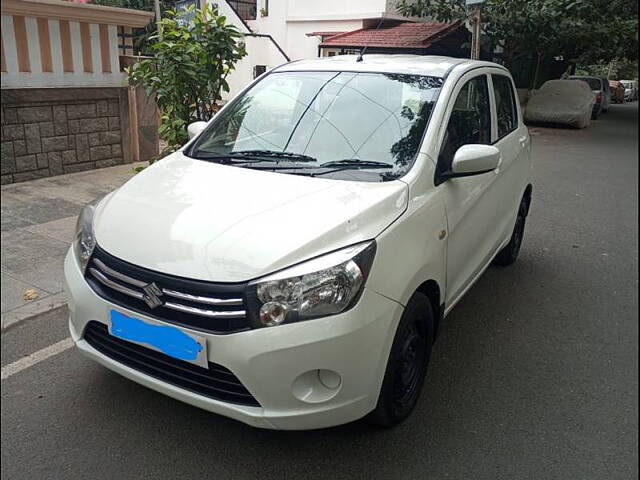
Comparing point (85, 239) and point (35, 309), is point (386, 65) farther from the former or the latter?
point (35, 309)

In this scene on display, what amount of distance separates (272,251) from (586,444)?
1696 millimetres

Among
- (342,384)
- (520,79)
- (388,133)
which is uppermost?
(520,79)

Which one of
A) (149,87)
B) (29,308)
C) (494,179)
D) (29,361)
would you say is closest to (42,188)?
(149,87)

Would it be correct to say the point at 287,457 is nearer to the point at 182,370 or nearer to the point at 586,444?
the point at 182,370

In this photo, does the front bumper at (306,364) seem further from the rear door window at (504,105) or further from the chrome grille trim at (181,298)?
the rear door window at (504,105)

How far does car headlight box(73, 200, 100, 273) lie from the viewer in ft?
8.02

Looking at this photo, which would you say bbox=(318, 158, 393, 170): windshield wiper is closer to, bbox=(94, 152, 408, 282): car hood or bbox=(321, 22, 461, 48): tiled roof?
bbox=(94, 152, 408, 282): car hood

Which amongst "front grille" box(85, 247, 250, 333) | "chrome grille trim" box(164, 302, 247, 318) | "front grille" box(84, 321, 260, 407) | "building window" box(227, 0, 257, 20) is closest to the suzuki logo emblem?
"front grille" box(85, 247, 250, 333)

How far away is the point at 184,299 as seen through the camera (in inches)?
82.0

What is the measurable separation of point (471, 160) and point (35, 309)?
2819 millimetres

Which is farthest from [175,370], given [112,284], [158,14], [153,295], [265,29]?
[265,29]

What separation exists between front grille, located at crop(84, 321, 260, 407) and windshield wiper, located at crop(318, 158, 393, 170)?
1240 millimetres

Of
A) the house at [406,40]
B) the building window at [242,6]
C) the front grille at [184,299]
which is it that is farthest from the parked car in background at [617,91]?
the house at [406,40]

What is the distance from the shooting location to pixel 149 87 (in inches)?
197
